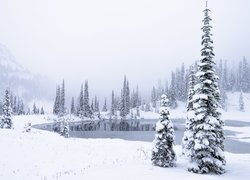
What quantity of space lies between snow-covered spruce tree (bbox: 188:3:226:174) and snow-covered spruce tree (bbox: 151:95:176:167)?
141 cm

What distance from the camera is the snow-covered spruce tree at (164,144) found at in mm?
18562

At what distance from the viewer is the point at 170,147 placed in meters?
19.1

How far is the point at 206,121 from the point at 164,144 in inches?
131

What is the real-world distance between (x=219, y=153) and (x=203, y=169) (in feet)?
4.98

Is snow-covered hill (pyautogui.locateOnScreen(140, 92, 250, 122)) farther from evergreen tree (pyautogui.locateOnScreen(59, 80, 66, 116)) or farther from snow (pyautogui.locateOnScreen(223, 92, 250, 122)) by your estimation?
evergreen tree (pyautogui.locateOnScreen(59, 80, 66, 116))

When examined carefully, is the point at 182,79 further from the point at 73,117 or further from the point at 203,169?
the point at 203,169

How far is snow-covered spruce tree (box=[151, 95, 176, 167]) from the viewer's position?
1856 cm

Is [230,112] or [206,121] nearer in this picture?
[206,121]

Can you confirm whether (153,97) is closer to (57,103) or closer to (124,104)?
(124,104)

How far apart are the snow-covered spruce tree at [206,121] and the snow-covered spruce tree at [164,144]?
1.41 m

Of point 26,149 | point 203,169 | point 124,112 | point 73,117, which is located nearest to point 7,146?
point 26,149

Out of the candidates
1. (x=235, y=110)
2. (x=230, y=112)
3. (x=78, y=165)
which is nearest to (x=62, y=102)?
(x=230, y=112)

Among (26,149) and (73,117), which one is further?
(73,117)

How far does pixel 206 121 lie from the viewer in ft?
58.3
